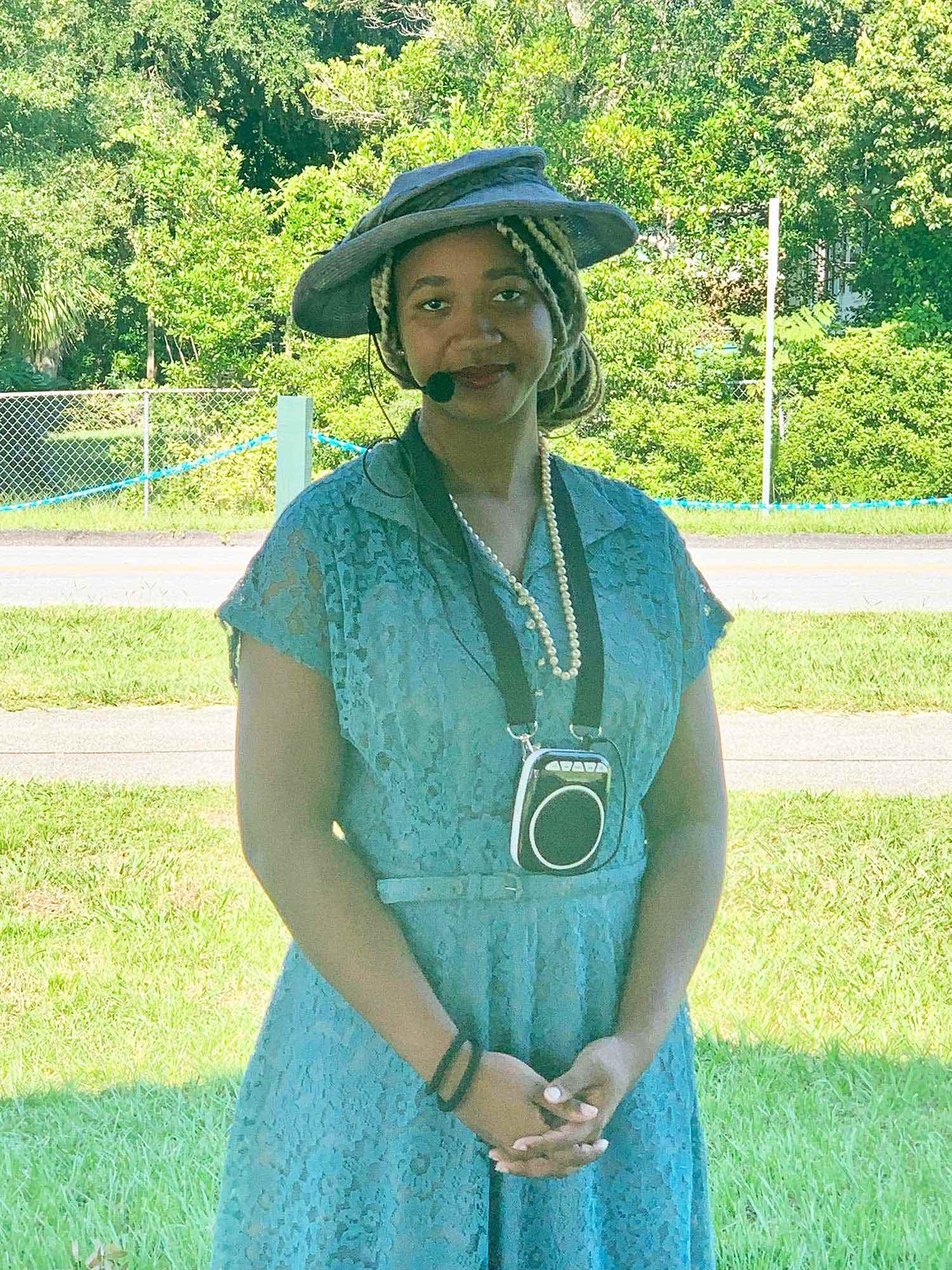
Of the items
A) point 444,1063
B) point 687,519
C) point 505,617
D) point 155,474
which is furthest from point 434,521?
point 155,474

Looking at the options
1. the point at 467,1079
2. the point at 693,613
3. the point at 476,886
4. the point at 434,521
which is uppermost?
the point at 434,521

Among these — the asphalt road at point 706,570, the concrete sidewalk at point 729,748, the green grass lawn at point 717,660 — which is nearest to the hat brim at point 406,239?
the concrete sidewalk at point 729,748

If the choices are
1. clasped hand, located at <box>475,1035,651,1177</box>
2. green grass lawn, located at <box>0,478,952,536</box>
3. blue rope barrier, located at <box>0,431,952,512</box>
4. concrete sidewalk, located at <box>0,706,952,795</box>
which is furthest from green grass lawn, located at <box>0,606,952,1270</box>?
blue rope barrier, located at <box>0,431,952,512</box>

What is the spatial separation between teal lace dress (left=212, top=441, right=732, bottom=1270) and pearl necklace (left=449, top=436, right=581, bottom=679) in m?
0.01

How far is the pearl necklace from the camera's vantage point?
5.39ft

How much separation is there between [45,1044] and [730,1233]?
66.2 inches

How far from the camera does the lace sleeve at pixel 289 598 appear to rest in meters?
1.61

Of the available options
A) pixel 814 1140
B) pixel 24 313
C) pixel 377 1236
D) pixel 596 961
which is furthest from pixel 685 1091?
pixel 24 313

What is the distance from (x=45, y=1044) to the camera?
380 cm

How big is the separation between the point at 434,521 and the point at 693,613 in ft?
1.04

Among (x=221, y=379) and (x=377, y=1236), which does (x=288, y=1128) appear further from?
(x=221, y=379)

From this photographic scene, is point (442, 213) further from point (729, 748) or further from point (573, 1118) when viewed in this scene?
point (729, 748)

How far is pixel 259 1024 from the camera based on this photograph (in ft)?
13.0

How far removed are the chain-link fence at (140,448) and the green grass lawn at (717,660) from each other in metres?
6.65
